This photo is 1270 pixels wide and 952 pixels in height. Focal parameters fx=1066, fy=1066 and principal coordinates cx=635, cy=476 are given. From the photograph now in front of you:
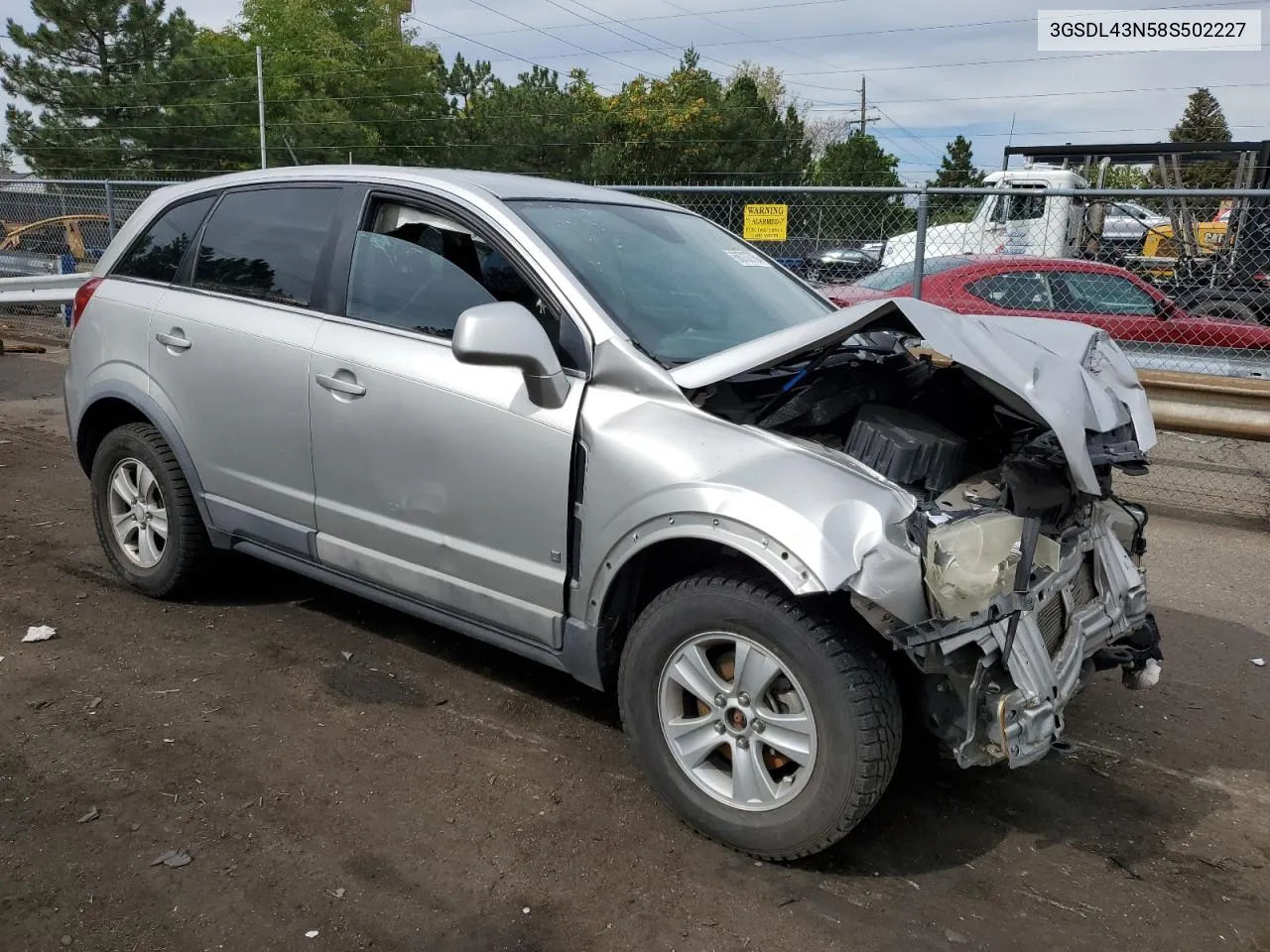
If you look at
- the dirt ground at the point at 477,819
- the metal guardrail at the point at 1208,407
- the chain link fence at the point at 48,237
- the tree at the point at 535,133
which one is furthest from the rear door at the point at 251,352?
the tree at the point at 535,133

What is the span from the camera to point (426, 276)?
372 centimetres

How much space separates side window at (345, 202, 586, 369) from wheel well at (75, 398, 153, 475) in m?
1.49

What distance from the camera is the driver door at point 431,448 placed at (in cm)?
332

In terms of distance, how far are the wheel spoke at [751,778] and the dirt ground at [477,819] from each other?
0.66 feet

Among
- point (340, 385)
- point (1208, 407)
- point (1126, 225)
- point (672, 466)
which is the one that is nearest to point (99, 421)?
point (340, 385)

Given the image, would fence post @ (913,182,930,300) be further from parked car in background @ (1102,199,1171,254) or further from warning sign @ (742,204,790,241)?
parked car in background @ (1102,199,1171,254)

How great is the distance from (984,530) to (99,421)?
157 inches

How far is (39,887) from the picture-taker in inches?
110

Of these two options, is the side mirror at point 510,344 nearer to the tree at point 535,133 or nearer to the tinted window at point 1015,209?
the tinted window at point 1015,209

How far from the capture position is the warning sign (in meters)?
8.08

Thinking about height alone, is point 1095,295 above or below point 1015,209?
below

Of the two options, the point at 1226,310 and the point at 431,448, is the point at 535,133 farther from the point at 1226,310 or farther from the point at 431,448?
the point at 431,448

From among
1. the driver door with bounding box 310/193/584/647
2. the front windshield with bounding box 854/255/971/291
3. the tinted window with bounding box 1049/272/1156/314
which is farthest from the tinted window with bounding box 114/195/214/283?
the tinted window with bounding box 1049/272/1156/314

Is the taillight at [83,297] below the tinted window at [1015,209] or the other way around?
below
